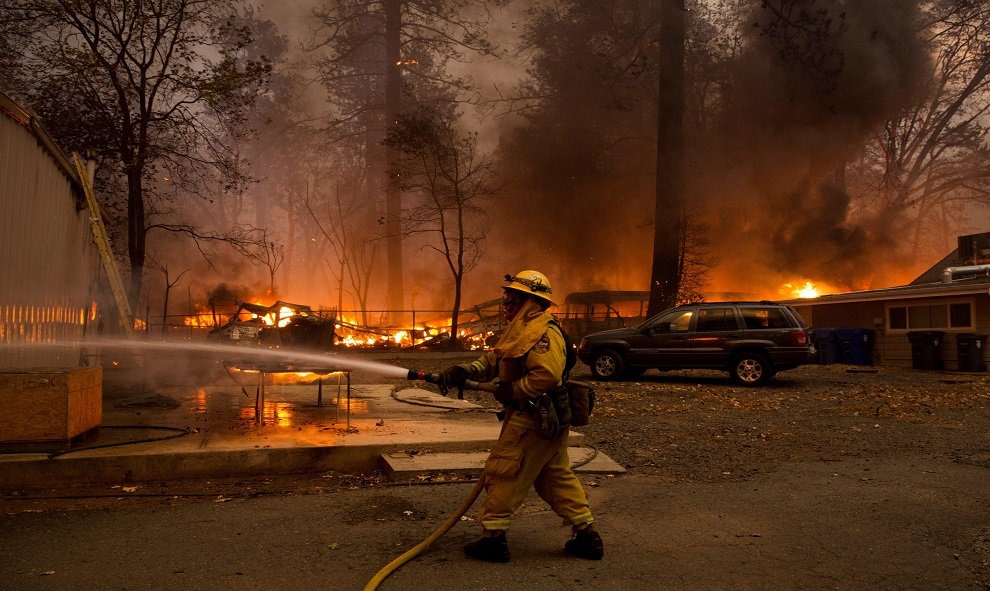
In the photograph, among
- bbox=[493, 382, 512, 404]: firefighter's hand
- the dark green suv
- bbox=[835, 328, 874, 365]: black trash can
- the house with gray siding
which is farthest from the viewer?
bbox=[835, 328, 874, 365]: black trash can

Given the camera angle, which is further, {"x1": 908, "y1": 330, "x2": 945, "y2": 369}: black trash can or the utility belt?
{"x1": 908, "y1": 330, "x2": 945, "y2": 369}: black trash can

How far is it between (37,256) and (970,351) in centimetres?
1982

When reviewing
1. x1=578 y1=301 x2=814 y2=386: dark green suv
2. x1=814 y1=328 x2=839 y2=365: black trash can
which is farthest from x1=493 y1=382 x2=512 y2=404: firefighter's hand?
x1=814 y1=328 x2=839 y2=365: black trash can

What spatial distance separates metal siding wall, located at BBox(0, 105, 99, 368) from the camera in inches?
293

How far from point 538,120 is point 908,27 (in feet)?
56.7

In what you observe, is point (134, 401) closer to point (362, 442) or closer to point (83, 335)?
point (83, 335)

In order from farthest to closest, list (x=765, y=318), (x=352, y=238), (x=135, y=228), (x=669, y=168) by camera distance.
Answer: (x=352, y=238) < (x=669, y=168) < (x=135, y=228) < (x=765, y=318)

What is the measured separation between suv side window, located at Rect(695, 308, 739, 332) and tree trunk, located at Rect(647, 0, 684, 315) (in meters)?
8.59

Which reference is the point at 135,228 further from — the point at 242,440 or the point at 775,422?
the point at 775,422

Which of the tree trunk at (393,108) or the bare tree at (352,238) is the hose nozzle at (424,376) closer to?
the tree trunk at (393,108)

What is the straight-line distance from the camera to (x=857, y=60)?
27.8m

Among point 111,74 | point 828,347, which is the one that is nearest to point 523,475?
point 111,74

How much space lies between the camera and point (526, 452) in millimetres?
3742

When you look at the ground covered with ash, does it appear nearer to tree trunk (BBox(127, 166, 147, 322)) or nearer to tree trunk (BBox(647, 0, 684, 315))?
tree trunk (BBox(647, 0, 684, 315))
